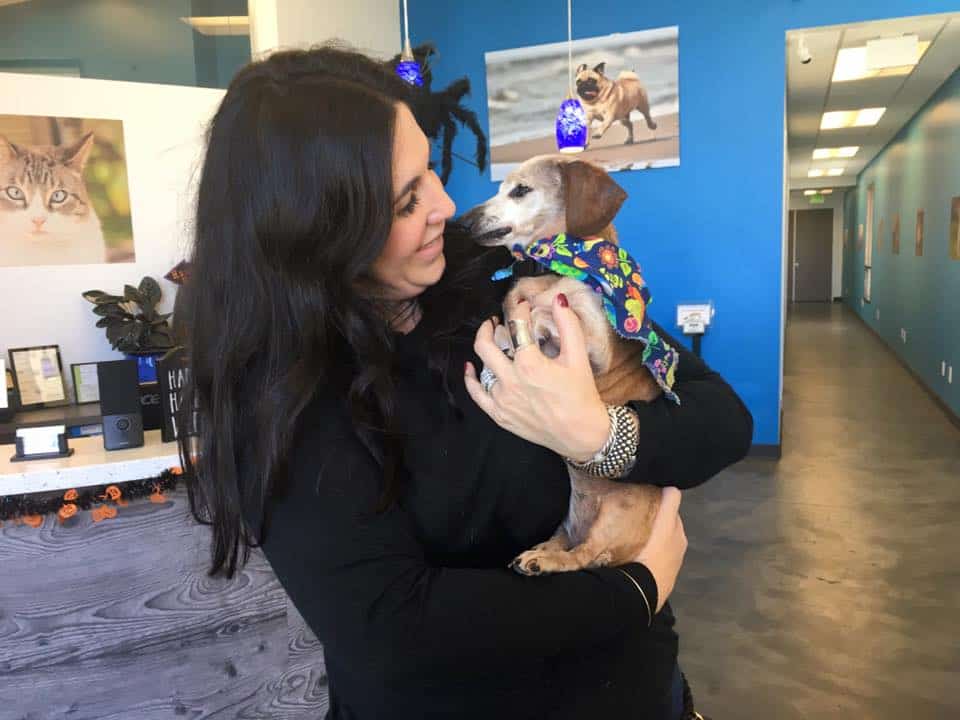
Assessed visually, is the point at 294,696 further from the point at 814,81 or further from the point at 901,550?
the point at 814,81

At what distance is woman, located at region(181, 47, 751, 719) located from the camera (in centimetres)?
83

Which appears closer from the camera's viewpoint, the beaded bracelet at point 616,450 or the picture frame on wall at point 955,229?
the beaded bracelet at point 616,450

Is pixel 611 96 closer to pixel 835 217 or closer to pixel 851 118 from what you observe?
pixel 851 118

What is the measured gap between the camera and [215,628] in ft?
6.28

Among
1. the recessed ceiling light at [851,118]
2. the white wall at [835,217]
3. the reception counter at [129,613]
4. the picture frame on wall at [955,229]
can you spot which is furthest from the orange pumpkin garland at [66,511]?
the white wall at [835,217]

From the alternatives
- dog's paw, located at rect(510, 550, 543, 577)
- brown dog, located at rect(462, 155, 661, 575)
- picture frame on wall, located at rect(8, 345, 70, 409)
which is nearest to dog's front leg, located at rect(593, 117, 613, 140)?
picture frame on wall, located at rect(8, 345, 70, 409)

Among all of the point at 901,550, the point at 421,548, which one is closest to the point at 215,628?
the point at 421,548

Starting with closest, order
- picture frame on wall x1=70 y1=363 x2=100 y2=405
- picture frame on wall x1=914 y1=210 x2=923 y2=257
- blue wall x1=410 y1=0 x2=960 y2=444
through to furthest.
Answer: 1. picture frame on wall x1=70 y1=363 x2=100 y2=405
2. blue wall x1=410 y1=0 x2=960 y2=444
3. picture frame on wall x1=914 y1=210 x2=923 y2=257

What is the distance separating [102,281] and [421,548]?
292cm

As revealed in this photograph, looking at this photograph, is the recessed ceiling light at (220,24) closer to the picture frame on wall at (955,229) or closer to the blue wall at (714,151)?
the blue wall at (714,151)

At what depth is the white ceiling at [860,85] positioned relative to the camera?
195 inches

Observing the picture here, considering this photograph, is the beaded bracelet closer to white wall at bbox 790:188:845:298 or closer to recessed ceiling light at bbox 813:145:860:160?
recessed ceiling light at bbox 813:145:860:160

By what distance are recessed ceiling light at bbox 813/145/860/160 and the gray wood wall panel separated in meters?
11.7

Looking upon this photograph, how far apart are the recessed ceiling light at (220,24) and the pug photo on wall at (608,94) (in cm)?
193
